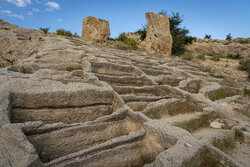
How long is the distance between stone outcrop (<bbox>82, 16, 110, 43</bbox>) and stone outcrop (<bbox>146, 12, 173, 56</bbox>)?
293cm

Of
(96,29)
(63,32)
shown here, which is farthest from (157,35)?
(63,32)

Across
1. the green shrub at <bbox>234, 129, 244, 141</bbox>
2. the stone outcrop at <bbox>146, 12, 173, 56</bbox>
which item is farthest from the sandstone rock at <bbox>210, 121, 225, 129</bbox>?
the stone outcrop at <bbox>146, 12, 173, 56</bbox>

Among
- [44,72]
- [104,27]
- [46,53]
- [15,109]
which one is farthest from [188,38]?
[15,109]

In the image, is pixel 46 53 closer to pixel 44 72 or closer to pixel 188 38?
pixel 44 72

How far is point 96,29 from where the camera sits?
11.1 m

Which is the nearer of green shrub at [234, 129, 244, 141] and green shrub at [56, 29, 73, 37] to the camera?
green shrub at [234, 129, 244, 141]

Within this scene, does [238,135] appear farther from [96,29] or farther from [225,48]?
[225,48]

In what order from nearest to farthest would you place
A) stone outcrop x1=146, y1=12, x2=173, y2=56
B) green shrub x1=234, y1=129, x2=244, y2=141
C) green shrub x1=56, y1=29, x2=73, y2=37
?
green shrub x1=234, y1=129, x2=244, y2=141, stone outcrop x1=146, y1=12, x2=173, y2=56, green shrub x1=56, y1=29, x2=73, y2=37

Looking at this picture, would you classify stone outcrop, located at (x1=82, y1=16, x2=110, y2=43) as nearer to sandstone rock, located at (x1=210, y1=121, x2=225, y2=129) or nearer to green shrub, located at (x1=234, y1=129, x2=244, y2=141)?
sandstone rock, located at (x1=210, y1=121, x2=225, y2=129)

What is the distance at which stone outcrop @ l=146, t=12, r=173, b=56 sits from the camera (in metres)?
10.8

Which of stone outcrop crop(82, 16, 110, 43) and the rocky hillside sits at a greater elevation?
stone outcrop crop(82, 16, 110, 43)

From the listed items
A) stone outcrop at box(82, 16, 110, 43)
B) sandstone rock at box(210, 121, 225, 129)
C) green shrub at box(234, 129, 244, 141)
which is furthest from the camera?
stone outcrop at box(82, 16, 110, 43)

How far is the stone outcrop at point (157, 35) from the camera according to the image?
10.8 meters

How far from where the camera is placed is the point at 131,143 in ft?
7.75
